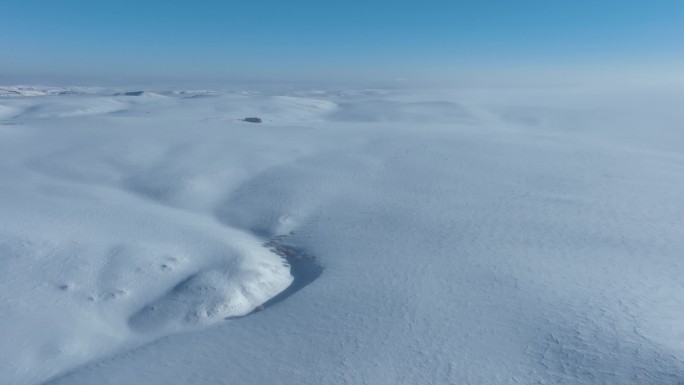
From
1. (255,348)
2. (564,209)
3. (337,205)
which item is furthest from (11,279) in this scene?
(564,209)

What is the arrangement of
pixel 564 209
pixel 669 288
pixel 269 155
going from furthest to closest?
1. pixel 269 155
2. pixel 564 209
3. pixel 669 288

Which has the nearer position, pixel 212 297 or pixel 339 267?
pixel 212 297

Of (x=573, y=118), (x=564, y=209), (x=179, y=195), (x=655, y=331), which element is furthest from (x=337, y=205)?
(x=573, y=118)

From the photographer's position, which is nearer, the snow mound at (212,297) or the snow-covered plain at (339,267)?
the snow-covered plain at (339,267)

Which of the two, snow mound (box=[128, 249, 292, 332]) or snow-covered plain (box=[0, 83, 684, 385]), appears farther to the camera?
snow mound (box=[128, 249, 292, 332])

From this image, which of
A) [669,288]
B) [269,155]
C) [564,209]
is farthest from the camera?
[269,155]

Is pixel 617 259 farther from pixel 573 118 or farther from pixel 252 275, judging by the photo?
pixel 573 118

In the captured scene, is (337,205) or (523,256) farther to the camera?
(337,205)

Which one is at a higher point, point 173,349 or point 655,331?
point 655,331
